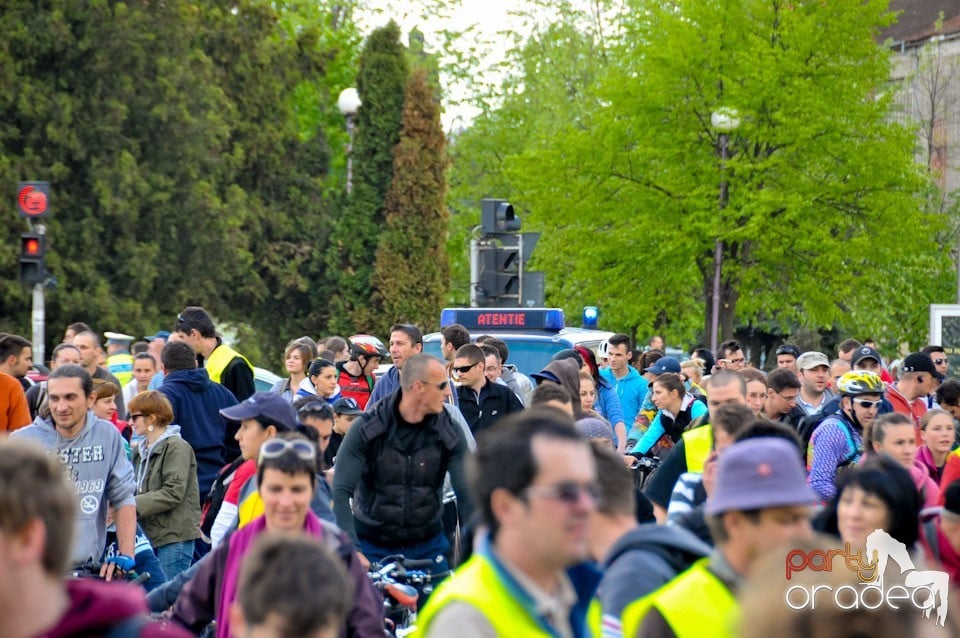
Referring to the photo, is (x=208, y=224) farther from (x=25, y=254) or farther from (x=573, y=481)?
(x=573, y=481)

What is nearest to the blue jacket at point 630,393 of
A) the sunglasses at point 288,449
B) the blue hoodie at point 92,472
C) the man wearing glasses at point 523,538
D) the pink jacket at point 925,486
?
the pink jacket at point 925,486

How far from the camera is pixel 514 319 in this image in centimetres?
1864

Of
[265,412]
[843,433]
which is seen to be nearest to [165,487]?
[265,412]

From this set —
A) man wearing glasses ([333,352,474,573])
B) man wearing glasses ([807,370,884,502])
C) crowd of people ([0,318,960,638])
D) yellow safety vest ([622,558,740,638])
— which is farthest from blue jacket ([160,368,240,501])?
yellow safety vest ([622,558,740,638])

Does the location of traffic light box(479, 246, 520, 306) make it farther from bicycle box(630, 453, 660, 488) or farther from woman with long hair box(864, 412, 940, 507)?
woman with long hair box(864, 412, 940, 507)

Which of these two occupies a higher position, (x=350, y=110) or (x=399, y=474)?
(x=350, y=110)

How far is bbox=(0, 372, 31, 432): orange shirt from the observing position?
10.6 metres

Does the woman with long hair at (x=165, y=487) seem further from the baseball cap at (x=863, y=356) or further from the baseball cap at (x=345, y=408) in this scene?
the baseball cap at (x=863, y=356)

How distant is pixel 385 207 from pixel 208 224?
6.22 meters

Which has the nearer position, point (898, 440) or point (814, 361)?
point (898, 440)

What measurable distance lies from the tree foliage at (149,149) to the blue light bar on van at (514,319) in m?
16.7

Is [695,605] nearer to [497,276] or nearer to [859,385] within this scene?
[859,385]

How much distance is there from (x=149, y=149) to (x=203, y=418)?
26366 millimetres

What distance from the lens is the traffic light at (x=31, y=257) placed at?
19.3 metres
